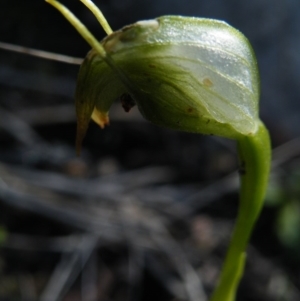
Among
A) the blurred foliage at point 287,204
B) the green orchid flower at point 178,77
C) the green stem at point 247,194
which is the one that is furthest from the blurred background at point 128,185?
the green orchid flower at point 178,77

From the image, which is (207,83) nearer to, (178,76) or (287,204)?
(178,76)

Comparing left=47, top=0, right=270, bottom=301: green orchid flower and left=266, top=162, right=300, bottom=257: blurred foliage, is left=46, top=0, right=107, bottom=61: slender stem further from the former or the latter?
left=266, top=162, right=300, bottom=257: blurred foliage

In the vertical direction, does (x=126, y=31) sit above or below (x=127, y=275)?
above

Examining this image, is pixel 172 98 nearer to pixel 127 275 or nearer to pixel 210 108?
pixel 210 108

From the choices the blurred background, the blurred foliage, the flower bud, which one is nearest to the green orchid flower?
the flower bud

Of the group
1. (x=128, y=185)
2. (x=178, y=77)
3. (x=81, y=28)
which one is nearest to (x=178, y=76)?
(x=178, y=77)

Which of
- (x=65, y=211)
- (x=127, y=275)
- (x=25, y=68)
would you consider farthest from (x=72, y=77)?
(x=127, y=275)
